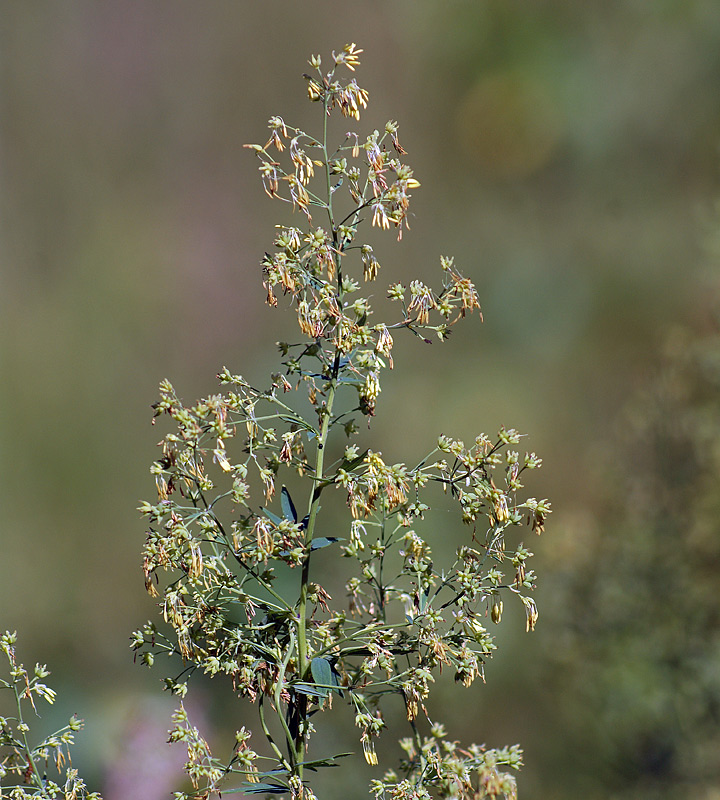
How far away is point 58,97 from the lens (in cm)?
80

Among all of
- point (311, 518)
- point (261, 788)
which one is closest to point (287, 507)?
point (311, 518)

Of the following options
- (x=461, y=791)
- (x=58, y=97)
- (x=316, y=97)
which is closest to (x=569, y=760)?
(x=461, y=791)

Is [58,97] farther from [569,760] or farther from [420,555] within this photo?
[569,760]

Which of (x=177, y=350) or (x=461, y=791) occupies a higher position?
(x=177, y=350)

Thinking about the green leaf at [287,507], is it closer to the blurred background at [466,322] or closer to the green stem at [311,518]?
the green stem at [311,518]

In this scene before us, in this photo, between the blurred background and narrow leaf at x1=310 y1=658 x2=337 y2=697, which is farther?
the blurred background

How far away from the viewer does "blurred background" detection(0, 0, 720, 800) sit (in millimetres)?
759

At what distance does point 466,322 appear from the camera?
2.53 feet

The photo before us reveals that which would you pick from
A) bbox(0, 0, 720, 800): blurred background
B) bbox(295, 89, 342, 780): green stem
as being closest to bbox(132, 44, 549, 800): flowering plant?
bbox(295, 89, 342, 780): green stem

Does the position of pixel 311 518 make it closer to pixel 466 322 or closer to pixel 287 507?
pixel 287 507

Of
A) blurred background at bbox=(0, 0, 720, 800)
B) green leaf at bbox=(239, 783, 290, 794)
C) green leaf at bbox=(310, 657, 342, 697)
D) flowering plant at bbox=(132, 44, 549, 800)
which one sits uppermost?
blurred background at bbox=(0, 0, 720, 800)

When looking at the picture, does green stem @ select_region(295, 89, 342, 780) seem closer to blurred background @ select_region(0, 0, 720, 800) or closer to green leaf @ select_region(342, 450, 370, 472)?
Result: green leaf @ select_region(342, 450, 370, 472)

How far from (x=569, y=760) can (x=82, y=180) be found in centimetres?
71

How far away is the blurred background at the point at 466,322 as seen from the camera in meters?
0.76
